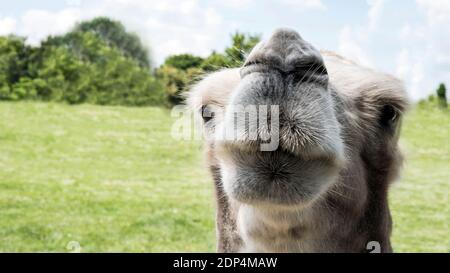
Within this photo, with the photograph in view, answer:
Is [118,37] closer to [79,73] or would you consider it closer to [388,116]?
[79,73]

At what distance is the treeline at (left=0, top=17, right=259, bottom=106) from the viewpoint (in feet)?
89.0

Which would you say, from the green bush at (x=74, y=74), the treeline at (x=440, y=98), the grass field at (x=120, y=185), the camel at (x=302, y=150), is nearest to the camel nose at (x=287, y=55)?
the camel at (x=302, y=150)

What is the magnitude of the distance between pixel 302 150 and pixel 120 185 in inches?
546

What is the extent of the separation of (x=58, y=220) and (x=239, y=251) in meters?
9.98

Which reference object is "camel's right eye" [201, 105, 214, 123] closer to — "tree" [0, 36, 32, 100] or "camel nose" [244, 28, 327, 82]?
"camel nose" [244, 28, 327, 82]

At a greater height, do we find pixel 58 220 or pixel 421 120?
pixel 421 120

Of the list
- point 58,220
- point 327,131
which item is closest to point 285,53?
point 327,131

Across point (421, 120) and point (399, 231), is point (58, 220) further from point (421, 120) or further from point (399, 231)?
point (421, 120)

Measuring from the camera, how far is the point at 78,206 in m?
13.4

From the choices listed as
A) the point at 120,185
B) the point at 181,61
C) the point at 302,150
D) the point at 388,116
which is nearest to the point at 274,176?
the point at 302,150

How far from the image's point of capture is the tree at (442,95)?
21.9 meters

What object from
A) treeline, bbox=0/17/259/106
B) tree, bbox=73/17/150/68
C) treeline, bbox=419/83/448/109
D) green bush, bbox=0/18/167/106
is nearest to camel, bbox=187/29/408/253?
treeline, bbox=419/83/448/109
